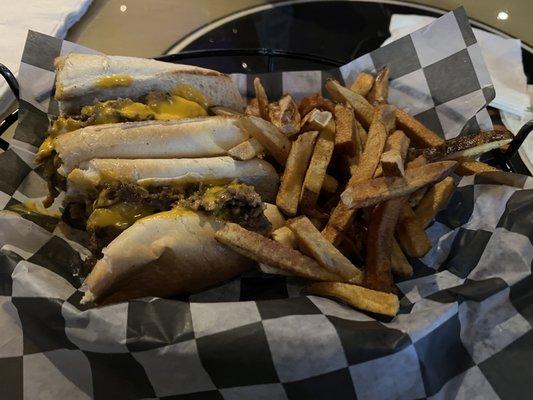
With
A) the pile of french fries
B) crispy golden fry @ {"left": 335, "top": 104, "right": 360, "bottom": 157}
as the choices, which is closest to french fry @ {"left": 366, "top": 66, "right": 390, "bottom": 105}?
the pile of french fries

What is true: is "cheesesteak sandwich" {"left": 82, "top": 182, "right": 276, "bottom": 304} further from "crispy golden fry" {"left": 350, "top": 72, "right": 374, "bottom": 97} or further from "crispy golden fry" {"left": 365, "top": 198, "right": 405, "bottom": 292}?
"crispy golden fry" {"left": 350, "top": 72, "right": 374, "bottom": 97}

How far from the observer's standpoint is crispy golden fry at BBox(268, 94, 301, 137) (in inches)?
79.0

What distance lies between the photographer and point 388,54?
251 cm

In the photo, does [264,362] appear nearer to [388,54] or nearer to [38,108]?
[38,108]

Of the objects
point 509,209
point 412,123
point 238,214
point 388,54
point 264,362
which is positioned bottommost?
point 264,362

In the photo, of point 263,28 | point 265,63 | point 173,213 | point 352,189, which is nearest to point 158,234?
point 173,213

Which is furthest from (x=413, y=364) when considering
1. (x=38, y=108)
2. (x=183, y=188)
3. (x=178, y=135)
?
(x=38, y=108)

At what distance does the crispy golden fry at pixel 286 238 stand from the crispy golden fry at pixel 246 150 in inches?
12.2

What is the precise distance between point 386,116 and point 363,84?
346 mm

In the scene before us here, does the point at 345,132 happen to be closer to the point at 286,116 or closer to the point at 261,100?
the point at 286,116

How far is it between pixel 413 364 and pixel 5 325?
1.30m

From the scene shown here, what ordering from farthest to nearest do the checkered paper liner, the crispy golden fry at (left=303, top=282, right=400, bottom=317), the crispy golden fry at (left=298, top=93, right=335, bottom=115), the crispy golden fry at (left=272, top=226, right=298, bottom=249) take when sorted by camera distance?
the crispy golden fry at (left=298, top=93, right=335, bottom=115), the crispy golden fry at (left=272, top=226, right=298, bottom=249), the crispy golden fry at (left=303, top=282, right=400, bottom=317), the checkered paper liner

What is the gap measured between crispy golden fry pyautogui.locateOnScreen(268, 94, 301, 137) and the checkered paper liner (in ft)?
1.99

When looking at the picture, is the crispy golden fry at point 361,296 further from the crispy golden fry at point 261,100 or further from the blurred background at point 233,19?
the blurred background at point 233,19
